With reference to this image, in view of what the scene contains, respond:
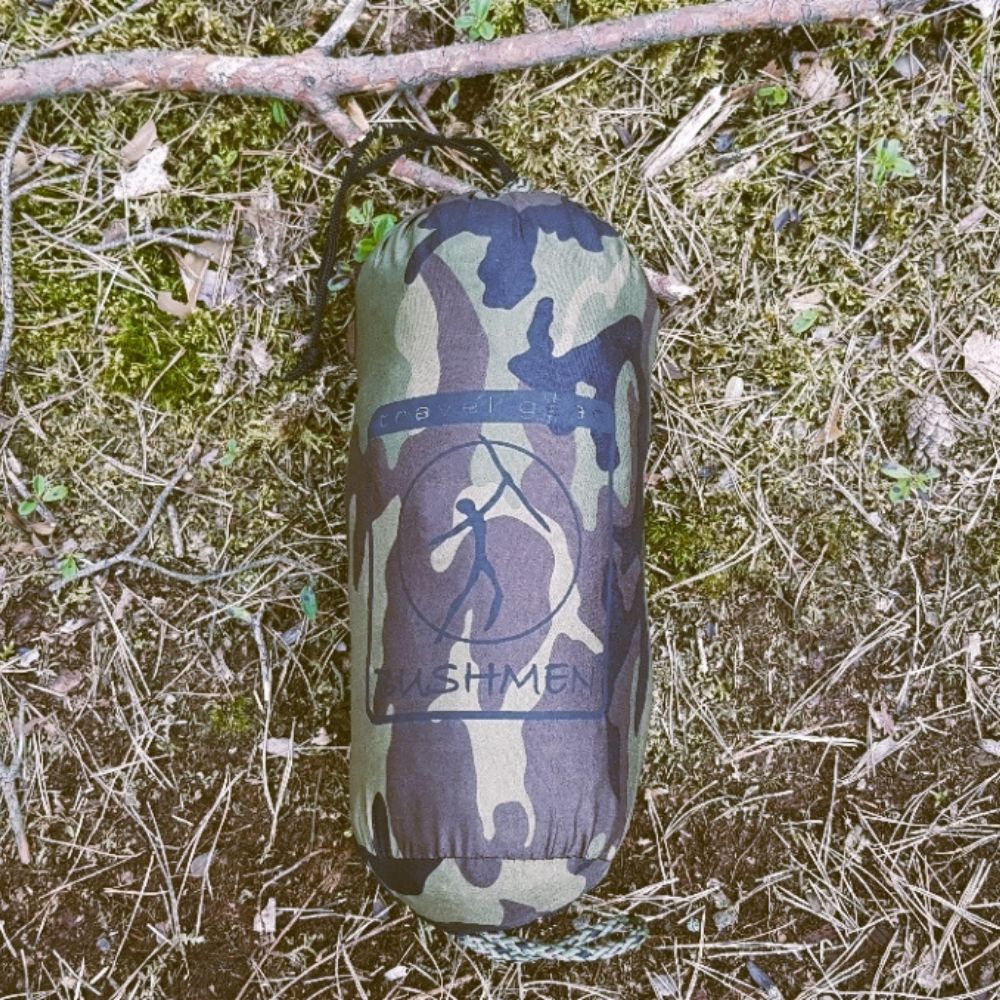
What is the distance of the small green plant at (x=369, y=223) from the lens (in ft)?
8.61

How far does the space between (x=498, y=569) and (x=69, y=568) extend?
1215mm

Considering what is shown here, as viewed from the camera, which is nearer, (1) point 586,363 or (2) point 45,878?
(1) point 586,363

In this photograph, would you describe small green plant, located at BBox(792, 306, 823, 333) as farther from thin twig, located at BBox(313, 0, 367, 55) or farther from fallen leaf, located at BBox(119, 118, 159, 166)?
fallen leaf, located at BBox(119, 118, 159, 166)

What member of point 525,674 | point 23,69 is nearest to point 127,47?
→ point 23,69

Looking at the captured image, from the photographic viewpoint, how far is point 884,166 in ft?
8.82

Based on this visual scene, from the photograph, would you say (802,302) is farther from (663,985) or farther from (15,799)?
(15,799)

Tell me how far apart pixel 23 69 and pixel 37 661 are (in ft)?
4.73

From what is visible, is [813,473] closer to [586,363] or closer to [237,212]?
[586,363]

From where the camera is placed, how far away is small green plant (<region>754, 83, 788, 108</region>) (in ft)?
8.82

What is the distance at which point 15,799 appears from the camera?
2615 mm

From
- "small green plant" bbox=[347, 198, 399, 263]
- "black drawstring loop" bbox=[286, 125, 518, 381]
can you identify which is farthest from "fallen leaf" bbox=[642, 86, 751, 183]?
"small green plant" bbox=[347, 198, 399, 263]

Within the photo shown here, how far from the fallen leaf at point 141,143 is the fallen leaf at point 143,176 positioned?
0.01 metres

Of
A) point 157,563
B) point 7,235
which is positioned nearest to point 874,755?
point 157,563

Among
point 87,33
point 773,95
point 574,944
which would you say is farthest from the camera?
point 773,95
